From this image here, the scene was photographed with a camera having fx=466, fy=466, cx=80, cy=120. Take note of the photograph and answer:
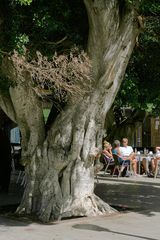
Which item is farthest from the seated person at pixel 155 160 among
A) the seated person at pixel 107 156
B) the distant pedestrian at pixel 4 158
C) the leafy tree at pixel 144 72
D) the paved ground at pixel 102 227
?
the distant pedestrian at pixel 4 158

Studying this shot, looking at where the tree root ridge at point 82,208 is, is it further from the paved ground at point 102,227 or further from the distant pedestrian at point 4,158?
the distant pedestrian at point 4,158

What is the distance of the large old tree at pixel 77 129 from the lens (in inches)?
361

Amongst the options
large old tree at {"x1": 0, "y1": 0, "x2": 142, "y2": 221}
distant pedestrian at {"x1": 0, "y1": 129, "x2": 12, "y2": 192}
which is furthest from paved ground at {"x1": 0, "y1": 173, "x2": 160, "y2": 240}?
distant pedestrian at {"x1": 0, "y1": 129, "x2": 12, "y2": 192}

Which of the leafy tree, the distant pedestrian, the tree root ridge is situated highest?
the leafy tree

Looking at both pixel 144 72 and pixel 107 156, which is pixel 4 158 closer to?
pixel 144 72

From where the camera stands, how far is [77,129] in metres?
9.27

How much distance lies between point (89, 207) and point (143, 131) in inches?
966

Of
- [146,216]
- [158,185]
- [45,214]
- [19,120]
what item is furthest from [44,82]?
[158,185]

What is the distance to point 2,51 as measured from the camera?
8430 mm

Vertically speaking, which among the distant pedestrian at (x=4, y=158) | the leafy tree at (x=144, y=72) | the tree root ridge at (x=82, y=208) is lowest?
the tree root ridge at (x=82, y=208)

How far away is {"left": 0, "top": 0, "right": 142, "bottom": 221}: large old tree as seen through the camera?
361 inches

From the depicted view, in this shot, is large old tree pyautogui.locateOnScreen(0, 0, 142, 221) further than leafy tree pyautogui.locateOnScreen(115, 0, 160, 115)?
No

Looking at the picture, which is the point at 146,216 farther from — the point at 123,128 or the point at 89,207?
the point at 123,128

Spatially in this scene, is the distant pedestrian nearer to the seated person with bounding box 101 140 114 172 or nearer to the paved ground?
the paved ground
